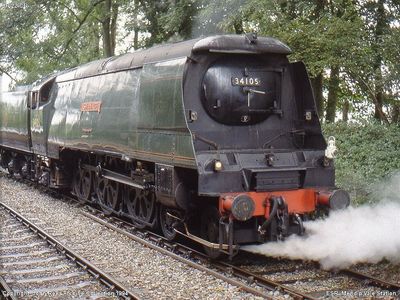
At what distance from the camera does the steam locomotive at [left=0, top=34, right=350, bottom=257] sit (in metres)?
6.80

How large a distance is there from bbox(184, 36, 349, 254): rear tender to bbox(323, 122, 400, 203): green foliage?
2031 millimetres

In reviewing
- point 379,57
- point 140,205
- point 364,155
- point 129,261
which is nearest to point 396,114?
point 379,57

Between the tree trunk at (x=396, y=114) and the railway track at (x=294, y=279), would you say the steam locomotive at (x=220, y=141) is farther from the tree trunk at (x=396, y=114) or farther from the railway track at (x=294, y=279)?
the tree trunk at (x=396, y=114)

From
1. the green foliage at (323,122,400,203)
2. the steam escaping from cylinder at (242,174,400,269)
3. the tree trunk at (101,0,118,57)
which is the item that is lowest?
the steam escaping from cylinder at (242,174,400,269)

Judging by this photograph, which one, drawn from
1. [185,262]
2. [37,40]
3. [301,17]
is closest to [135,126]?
[185,262]

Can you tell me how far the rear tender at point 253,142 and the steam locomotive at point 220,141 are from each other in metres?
0.01

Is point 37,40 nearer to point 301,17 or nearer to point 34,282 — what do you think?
point 301,17

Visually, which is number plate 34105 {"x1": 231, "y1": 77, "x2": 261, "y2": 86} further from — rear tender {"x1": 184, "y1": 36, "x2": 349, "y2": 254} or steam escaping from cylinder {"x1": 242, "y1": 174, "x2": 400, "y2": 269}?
steam escaping from cylinder {"x1": 242, "y1": 174, "x2": 400, "y2": 269}

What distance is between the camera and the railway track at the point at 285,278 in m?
5.80

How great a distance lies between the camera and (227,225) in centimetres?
661

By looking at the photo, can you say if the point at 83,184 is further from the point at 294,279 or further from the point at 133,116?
the point at 294,279

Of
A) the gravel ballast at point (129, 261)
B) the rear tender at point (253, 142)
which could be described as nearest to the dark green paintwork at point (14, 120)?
the gravel ballast at point (129, 261)

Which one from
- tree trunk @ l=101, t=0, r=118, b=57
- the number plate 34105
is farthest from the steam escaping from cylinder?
tree trunk @ l=101, t=0, r=118, b=57

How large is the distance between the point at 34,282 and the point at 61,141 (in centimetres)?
617
